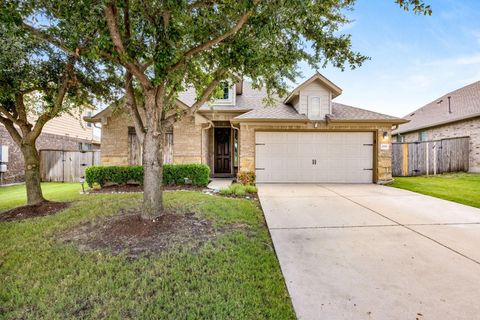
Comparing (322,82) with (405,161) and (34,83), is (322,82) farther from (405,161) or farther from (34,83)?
(34,83)

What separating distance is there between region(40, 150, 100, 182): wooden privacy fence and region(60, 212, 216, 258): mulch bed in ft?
28.9

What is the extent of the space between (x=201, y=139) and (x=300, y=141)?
446 centimetres

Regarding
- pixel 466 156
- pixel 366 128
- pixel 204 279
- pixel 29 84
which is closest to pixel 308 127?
pixel 366 128

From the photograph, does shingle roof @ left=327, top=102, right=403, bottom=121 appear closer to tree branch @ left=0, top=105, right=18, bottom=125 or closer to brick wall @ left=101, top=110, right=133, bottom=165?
brick wall @ left=101, top=110, right=133, bottom=165

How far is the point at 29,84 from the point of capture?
5.54m

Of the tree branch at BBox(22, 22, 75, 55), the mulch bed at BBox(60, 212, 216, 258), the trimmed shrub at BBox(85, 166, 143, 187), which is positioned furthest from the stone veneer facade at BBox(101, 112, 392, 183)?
the tree branch at BBox(22, 22, 75, 55)

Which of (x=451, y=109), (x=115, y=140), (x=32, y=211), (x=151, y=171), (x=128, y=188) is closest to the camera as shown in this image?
(x=151, y=171)

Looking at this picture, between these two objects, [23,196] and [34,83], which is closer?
[34,83]

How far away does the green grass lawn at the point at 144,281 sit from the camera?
2029mm

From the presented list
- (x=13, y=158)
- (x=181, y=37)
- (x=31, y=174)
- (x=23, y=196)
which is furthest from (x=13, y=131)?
(x=13, y=158)

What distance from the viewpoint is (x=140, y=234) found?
377 centimetres

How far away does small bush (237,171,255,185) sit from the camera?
9242mm

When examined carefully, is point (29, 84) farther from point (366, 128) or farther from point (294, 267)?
point (366, 128)

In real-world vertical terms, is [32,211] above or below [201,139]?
below
